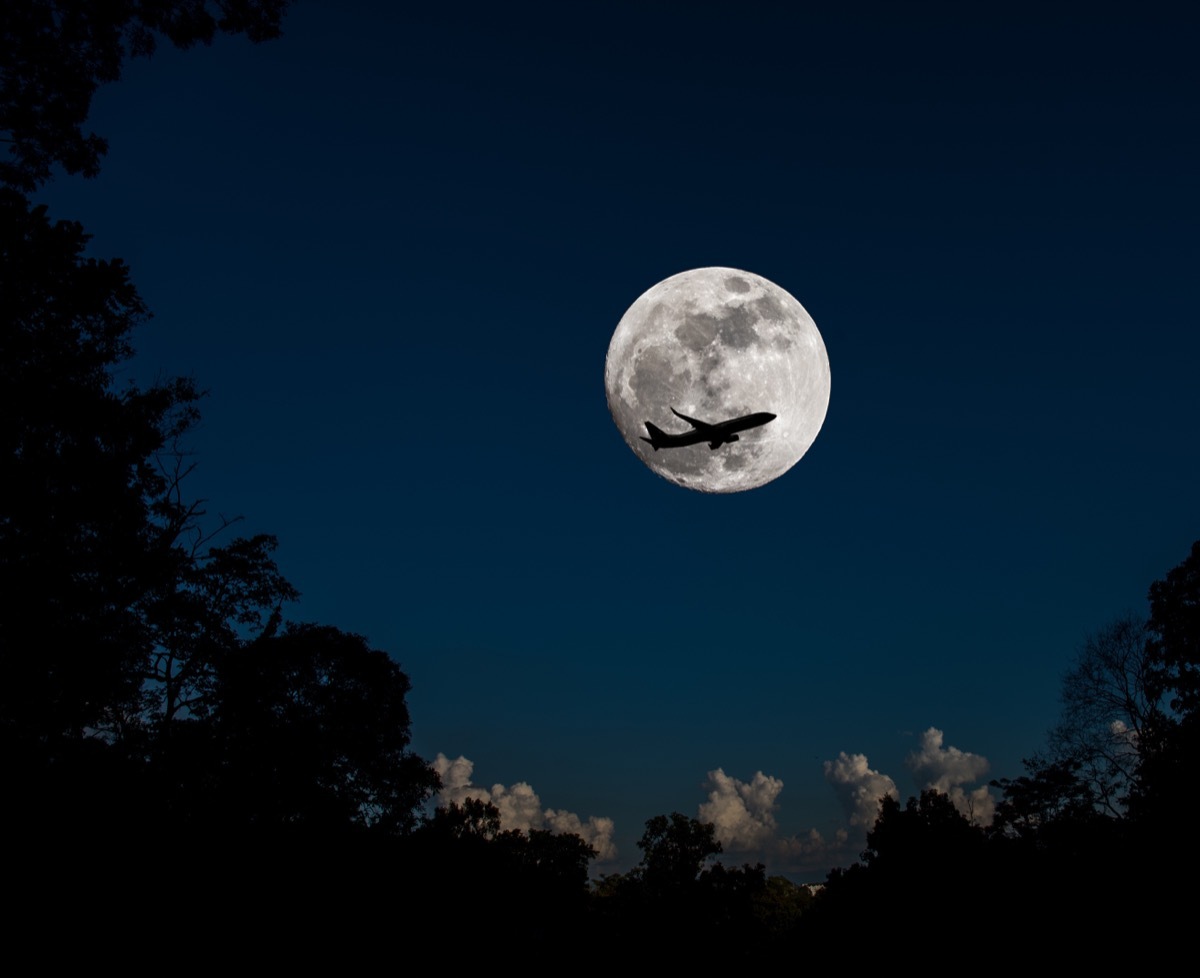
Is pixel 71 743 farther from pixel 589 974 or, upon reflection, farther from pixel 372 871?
pixel 589 974

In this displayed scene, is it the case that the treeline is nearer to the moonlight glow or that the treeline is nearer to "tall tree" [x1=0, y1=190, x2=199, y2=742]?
"tall tree" [x1=0, y1=190, x2=199, y2=742]

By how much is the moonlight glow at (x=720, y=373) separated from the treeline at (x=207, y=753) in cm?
806

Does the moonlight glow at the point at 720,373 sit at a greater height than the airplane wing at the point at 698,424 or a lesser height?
greater

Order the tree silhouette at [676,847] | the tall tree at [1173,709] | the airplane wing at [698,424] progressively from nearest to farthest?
the airplane wing at [698,424], the tall tree at [1173,709], the tree silhouette at [676,847]

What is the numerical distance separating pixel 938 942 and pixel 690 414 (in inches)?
980

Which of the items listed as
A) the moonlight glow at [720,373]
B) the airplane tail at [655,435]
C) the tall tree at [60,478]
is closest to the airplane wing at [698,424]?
the moonlight glow at [720,373]

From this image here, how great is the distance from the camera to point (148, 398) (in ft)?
59.3

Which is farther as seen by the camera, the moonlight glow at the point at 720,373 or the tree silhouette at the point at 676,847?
the tree silhouette at the point at 676,847

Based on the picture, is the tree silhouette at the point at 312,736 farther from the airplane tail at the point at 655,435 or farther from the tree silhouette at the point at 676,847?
the tree silhouette at the point at 676,847

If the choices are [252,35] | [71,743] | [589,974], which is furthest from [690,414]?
[589,974]

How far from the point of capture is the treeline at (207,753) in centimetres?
1102

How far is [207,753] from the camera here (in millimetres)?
21531

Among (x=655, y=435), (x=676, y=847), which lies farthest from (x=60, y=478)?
(x=676, y=847)

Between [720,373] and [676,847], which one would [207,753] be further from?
[676,847]
